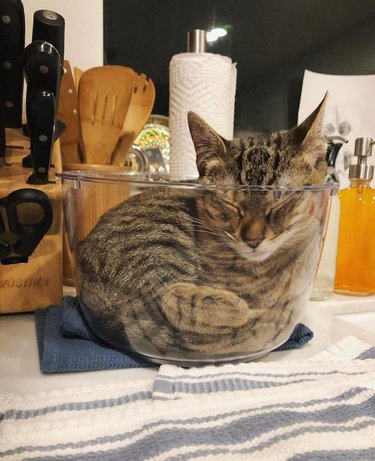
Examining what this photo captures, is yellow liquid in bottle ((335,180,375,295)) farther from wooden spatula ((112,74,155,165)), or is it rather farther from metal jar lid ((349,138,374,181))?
wooden spatula ((112,74,155,165))

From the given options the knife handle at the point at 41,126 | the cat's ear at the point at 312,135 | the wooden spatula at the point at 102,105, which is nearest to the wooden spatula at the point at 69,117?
the wooden spatula at the point at 102,105

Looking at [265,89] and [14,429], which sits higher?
[265,89]

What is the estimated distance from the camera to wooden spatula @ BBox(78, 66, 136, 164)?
68 cm

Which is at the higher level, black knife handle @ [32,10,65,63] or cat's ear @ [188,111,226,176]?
black knife handle @ [32,10,65,63]

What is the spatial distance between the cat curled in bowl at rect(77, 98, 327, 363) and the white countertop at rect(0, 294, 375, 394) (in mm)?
39

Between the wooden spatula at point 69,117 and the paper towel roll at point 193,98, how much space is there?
18 cm

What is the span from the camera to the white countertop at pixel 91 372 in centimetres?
41

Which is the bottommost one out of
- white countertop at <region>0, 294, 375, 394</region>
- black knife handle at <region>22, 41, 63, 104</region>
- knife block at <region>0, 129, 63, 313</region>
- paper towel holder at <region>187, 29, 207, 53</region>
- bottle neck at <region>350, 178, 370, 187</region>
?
white countertop at <region>0, 294, 375, 394</region>

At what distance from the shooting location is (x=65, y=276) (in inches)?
28.6

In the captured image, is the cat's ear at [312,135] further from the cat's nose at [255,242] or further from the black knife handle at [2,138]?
the black knife handle at [2,138]

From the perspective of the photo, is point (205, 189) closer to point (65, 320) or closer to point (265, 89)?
point (65, 320)

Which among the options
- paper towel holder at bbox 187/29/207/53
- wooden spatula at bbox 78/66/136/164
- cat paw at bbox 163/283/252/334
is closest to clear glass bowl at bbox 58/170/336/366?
cat paw at bbox 163/283/252/334

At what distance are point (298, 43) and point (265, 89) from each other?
5.9 inches

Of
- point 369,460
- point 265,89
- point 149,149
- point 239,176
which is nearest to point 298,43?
point 265,89
